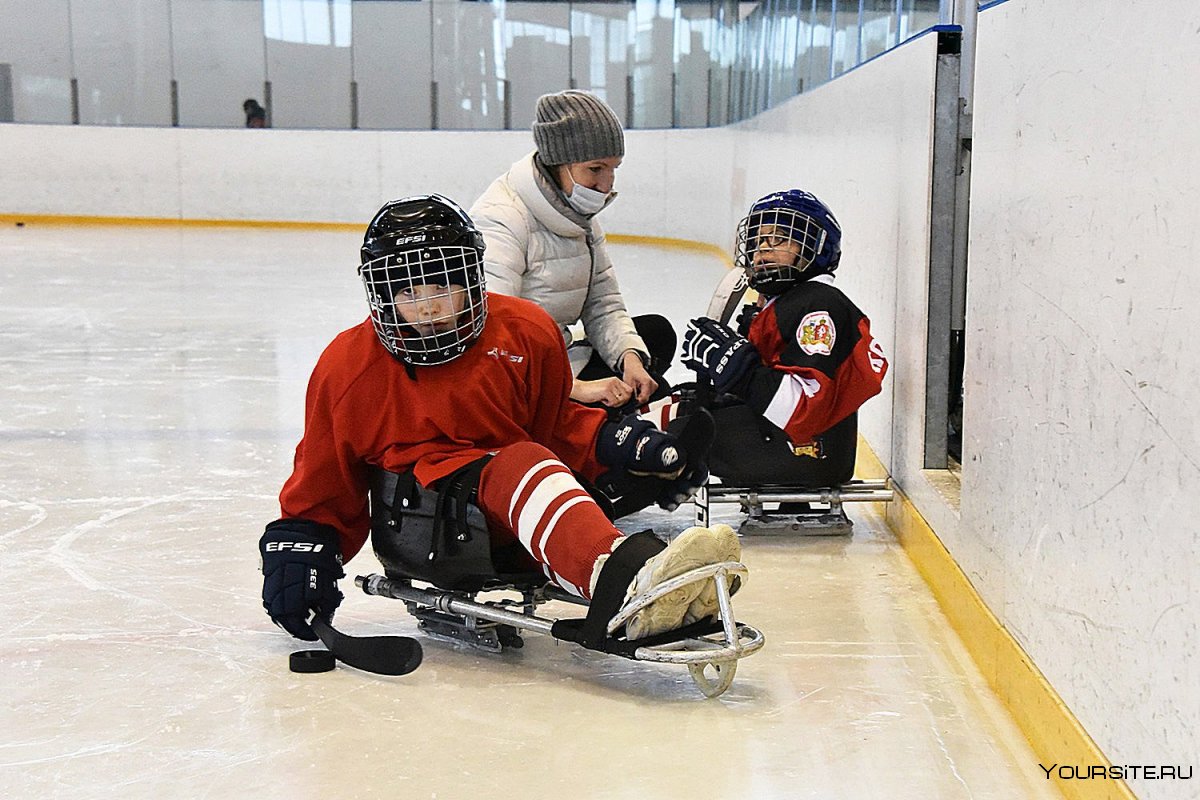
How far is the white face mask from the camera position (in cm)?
301

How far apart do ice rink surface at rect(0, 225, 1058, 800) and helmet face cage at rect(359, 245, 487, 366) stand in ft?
1.76

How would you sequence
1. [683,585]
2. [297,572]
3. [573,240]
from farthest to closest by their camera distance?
[573,240]
[297,572]
[683,585]

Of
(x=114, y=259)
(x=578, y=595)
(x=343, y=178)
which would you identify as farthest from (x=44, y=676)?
(x=343, y=178)

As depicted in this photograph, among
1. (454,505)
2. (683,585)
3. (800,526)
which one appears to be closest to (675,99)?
(800,526)

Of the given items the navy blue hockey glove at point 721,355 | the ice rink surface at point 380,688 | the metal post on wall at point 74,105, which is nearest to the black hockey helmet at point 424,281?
the ice rink surface at point 380,688

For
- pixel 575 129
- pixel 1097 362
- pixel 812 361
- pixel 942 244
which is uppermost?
pixel 575 129

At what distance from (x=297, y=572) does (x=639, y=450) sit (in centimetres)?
58

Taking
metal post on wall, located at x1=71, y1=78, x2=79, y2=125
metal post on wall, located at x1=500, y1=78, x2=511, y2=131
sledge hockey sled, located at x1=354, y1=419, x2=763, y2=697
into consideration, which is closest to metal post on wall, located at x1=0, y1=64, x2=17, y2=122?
metal post on wall, located at x1=71, y1=78, x2=79, y2=125

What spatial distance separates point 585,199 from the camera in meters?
3.02

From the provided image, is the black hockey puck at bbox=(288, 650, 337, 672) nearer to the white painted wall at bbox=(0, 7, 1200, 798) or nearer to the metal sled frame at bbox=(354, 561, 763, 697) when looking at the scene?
the metal sled frame at bbox=(354, 561, 763, 697)

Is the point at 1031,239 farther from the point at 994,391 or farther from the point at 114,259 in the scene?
the point at 114,259

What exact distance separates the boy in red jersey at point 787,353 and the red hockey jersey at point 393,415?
2.35 ft

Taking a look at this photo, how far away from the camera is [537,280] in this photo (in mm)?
3111

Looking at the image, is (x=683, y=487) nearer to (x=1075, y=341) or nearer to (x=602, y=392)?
(x=602, y=392)
